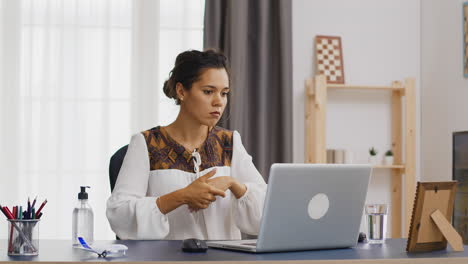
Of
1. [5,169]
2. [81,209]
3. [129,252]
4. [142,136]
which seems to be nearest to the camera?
[129,252]

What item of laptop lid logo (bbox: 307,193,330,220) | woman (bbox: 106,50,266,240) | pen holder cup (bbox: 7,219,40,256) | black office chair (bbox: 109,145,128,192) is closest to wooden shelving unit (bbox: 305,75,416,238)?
woman (bbox: 106,50,266,240)

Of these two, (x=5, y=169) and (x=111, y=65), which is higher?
(x=111, y=65)

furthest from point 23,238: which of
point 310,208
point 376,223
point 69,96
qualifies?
point 69,96

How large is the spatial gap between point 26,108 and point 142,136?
65.7 inches

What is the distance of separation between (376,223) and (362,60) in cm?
247

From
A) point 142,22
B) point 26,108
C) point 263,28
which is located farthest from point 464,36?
point 26,108

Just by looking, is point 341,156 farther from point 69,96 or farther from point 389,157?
point 69,96

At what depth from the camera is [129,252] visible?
1.65 metres

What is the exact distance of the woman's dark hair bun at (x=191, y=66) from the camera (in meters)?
2.45

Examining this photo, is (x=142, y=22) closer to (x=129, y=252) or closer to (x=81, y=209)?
(x=81, y=209)

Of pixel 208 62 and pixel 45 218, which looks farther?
pixel 45 218

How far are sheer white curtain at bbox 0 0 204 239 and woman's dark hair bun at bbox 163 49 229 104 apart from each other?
4.88 feet

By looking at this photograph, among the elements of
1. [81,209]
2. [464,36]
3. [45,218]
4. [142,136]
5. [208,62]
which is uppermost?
[464,36]

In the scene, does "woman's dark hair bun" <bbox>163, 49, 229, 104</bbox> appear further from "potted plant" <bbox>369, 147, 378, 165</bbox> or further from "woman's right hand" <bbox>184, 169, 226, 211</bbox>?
"potted plant" <bbox>369, 147, 378, 165</bbox>
